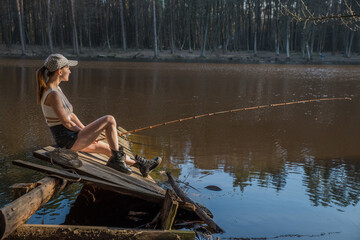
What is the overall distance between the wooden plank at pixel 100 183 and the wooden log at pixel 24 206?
9 cm

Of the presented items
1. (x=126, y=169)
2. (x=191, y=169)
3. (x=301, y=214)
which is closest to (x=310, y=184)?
(x=301, y=214)

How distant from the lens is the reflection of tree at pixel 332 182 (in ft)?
16.0

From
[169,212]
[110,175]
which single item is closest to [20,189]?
[110,175]

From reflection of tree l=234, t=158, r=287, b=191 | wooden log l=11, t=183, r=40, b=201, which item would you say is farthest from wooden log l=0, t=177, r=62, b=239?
reflection of tree l=234, t=158, r=287, b=191

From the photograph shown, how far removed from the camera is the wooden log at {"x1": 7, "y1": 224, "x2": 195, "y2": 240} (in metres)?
3.06

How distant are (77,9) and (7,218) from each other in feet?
127

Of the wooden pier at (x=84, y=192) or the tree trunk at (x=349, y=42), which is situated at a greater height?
the tree trunk at (x=349, y=42)

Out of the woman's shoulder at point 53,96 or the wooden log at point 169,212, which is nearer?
the wooden log at point 169,212

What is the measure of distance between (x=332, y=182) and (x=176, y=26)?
41.9 metres

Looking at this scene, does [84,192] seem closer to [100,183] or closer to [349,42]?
[100,183]

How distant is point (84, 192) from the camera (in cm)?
436

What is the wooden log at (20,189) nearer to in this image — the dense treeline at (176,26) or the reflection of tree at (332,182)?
the reflection of tree at (332,182)

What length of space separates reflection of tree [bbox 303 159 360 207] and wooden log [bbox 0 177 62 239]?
10.00ft

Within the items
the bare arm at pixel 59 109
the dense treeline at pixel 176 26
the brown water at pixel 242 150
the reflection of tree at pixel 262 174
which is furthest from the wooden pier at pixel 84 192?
the dense treeline at pixel 176 26
